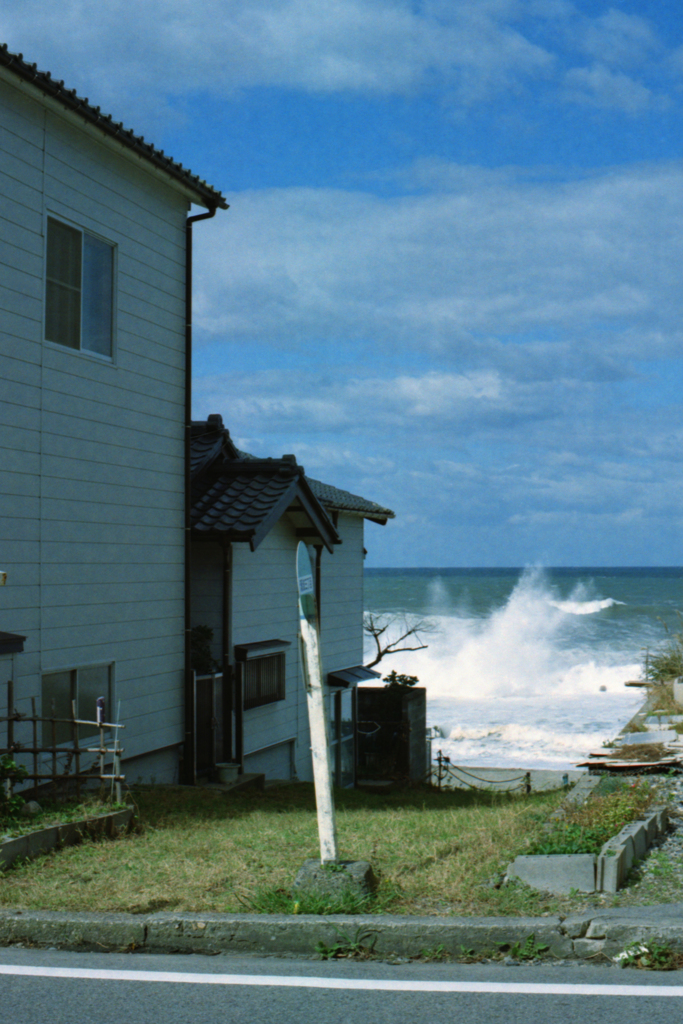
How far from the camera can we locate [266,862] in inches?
255

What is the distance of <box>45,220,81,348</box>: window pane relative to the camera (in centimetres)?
968

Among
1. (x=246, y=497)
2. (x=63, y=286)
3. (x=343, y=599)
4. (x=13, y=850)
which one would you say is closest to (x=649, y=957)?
(x=13, y=850)

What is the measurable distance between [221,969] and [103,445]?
672 cm

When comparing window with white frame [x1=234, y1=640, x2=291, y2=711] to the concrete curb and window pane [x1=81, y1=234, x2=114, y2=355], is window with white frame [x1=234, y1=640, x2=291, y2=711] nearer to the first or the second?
window pane [x1=81, y1=234, x2=114, y2=355]

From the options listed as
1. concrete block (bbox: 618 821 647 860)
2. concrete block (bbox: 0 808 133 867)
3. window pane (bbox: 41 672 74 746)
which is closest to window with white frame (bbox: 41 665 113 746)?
window pane (bbox: 41 672 74 746)

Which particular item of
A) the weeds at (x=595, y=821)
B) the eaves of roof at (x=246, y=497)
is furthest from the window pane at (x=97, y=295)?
the weeds at (x=595, y=821)

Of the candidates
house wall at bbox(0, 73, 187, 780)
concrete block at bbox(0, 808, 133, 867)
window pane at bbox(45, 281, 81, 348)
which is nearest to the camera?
concrete block at bbox(0, 808, 133, 867)

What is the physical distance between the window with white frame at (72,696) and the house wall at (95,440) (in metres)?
0.14

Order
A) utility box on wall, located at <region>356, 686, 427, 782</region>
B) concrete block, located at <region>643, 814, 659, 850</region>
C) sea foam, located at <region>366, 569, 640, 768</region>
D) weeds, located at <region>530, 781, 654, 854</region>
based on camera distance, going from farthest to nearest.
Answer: sea foam, located at <region>366, 569, 640, 768</region> → utility box on wall, located at <region>356, 686, 427, 782</region> → concrete block, located at <region>643, 814, 659, 850</region> → weeds, located at <region>530, 781, 654, 854</region>

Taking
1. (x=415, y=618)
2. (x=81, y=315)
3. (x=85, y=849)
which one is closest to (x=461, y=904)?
(x=85, y=849)

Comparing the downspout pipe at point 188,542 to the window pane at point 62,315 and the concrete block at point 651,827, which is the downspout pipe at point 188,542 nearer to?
the window pane at point 62,315

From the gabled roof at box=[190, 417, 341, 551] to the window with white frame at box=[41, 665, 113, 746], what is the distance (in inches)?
108

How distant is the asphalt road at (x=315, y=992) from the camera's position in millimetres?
4117

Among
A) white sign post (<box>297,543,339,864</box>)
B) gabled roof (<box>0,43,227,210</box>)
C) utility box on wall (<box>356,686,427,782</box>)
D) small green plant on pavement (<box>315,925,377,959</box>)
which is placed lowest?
utility box on wall (<box>356,686,427,782</box>)
